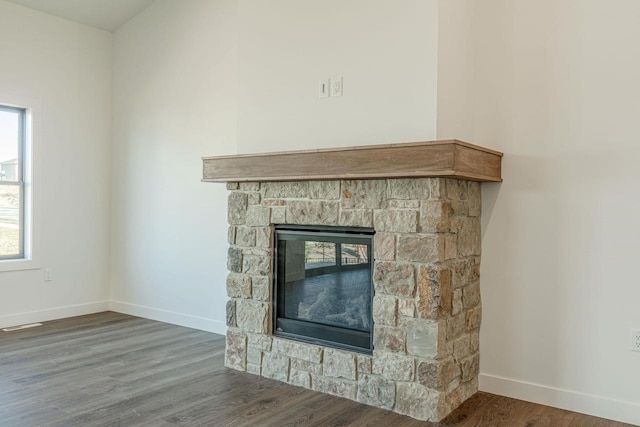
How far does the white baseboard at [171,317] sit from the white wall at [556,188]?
232 cm

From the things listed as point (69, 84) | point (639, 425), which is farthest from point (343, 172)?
point (69, 84)

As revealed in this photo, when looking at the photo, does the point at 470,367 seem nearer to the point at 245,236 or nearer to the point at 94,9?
the point at 245,236

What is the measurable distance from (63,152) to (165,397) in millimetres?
3099

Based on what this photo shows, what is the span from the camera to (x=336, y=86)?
10.3 ft

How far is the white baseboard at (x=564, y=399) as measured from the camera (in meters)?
2.68

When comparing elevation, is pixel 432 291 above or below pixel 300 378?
above

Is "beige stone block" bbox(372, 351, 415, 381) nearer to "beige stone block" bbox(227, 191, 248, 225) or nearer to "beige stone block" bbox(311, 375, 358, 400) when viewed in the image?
"beige stone block" bbox(311, 375, 358, 400)

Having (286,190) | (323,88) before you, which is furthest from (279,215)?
(323,88)

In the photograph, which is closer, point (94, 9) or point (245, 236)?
point (245, 236)

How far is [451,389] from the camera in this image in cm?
280

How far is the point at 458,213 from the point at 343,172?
0.68 metres

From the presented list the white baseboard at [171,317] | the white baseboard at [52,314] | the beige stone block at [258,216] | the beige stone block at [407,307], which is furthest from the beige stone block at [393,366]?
the white baseboard at [52,314]

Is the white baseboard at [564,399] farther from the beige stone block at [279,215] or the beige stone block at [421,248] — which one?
the beige stone block at [279,215]

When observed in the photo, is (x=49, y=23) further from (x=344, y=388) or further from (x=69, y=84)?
(x=344, y=388)
